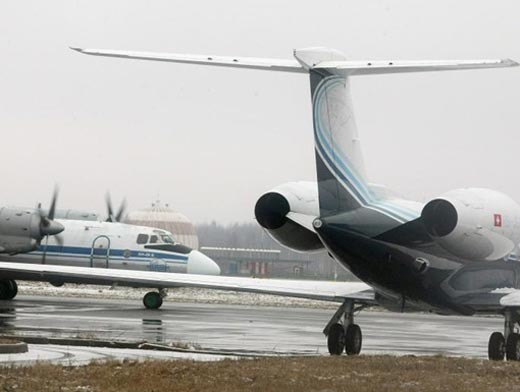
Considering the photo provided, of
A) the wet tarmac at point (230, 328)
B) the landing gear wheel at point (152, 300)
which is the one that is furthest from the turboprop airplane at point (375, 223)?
the landing gear wheel at point (152, 300)

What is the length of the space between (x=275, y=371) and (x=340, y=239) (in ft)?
15.0

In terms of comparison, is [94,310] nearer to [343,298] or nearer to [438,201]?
[343,298]

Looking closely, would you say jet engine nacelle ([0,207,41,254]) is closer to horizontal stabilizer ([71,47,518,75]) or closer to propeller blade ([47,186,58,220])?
propeller blade ([47,186,58,220])

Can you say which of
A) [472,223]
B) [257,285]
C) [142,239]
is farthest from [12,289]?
[472,223]

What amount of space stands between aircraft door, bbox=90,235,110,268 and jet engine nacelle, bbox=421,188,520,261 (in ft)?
78.1

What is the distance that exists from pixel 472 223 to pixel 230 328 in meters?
10.7

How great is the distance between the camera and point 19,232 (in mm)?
37906

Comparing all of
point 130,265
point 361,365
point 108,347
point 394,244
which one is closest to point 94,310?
point 130,265

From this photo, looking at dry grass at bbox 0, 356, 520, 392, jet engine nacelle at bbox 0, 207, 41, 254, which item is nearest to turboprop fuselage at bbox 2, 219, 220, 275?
jet engine nacelle at bbox 0, 207, 41, 254

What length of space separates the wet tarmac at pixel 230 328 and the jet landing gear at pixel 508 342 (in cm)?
129

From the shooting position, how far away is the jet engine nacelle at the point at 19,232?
37.9 metres

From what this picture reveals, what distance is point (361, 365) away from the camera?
15250 mm

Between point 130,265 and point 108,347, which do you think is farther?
point 130,265

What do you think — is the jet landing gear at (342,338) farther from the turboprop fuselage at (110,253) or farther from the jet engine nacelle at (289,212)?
the turboprop fuselage at (110,253)
